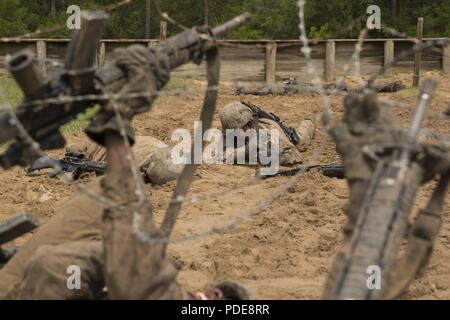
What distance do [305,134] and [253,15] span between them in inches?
735

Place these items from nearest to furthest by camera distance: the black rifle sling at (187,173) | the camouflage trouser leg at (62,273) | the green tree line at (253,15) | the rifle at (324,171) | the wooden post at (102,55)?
the camouflage trouser leg at (62,273) < the black rifle sling at (187,173) < the rifle at (324,171) < the wooden post at (102,55) < the green tree line at (253,15)

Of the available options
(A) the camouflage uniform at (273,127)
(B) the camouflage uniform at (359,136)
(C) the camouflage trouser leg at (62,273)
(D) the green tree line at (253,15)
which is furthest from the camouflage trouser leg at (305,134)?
(D) the green tree line at (253,15)

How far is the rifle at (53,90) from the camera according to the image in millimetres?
3174

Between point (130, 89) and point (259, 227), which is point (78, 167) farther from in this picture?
point (130, 89)

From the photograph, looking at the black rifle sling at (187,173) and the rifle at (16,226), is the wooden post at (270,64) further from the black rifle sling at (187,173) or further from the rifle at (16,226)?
the rifle at (16,226)

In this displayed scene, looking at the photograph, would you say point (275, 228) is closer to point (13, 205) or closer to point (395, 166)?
point (13, 205)

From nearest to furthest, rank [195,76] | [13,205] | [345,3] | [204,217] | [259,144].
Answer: [204,217] → [13,205] → [259,144] → [195,76] → [345,3]

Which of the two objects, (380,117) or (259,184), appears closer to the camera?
(380,117)

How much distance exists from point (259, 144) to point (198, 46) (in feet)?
21.0

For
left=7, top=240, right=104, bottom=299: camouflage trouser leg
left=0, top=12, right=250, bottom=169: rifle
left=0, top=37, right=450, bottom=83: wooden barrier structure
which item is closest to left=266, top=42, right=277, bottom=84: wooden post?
left=0, top=37, right=450, bottom=83: wooden barrier structure

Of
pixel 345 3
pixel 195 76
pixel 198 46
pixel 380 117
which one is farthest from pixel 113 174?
pixel 345 3

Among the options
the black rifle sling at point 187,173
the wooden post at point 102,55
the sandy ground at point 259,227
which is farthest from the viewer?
the wooden post at point 102,55

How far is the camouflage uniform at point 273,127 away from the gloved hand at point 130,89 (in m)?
6.69

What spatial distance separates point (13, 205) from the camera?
27.8ft
